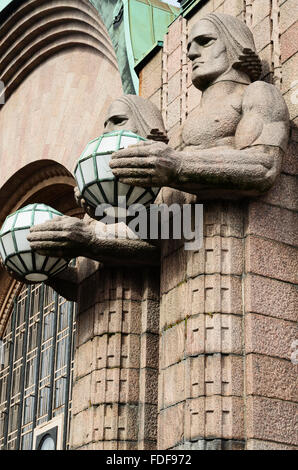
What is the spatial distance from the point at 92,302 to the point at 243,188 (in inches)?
80.6

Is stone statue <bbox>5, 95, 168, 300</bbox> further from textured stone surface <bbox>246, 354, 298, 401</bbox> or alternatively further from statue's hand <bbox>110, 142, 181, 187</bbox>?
textured stone surface <bbox>246, 354, 298, 401</bbox>

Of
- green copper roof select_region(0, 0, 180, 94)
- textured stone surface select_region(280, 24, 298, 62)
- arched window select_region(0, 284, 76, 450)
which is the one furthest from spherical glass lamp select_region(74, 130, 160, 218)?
arched window select_region(0, 284, 76, 450)

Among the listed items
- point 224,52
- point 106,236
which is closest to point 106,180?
point 106,236

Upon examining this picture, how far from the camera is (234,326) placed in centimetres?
755

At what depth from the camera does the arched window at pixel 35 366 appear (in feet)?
46.4

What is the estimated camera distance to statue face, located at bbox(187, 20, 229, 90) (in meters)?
8.55

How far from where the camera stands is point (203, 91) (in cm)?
877

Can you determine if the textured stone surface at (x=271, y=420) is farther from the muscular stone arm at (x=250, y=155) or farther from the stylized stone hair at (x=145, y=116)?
the stylized stone hair at (x=145, y=116)

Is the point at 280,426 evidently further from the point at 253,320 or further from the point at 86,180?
the point at 86,180

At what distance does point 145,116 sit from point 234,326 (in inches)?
98.8

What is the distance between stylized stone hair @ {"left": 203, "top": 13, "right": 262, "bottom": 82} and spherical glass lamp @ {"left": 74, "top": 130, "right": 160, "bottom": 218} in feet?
3.54

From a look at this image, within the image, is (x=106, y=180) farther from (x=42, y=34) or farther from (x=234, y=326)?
(x=42, y=34)
